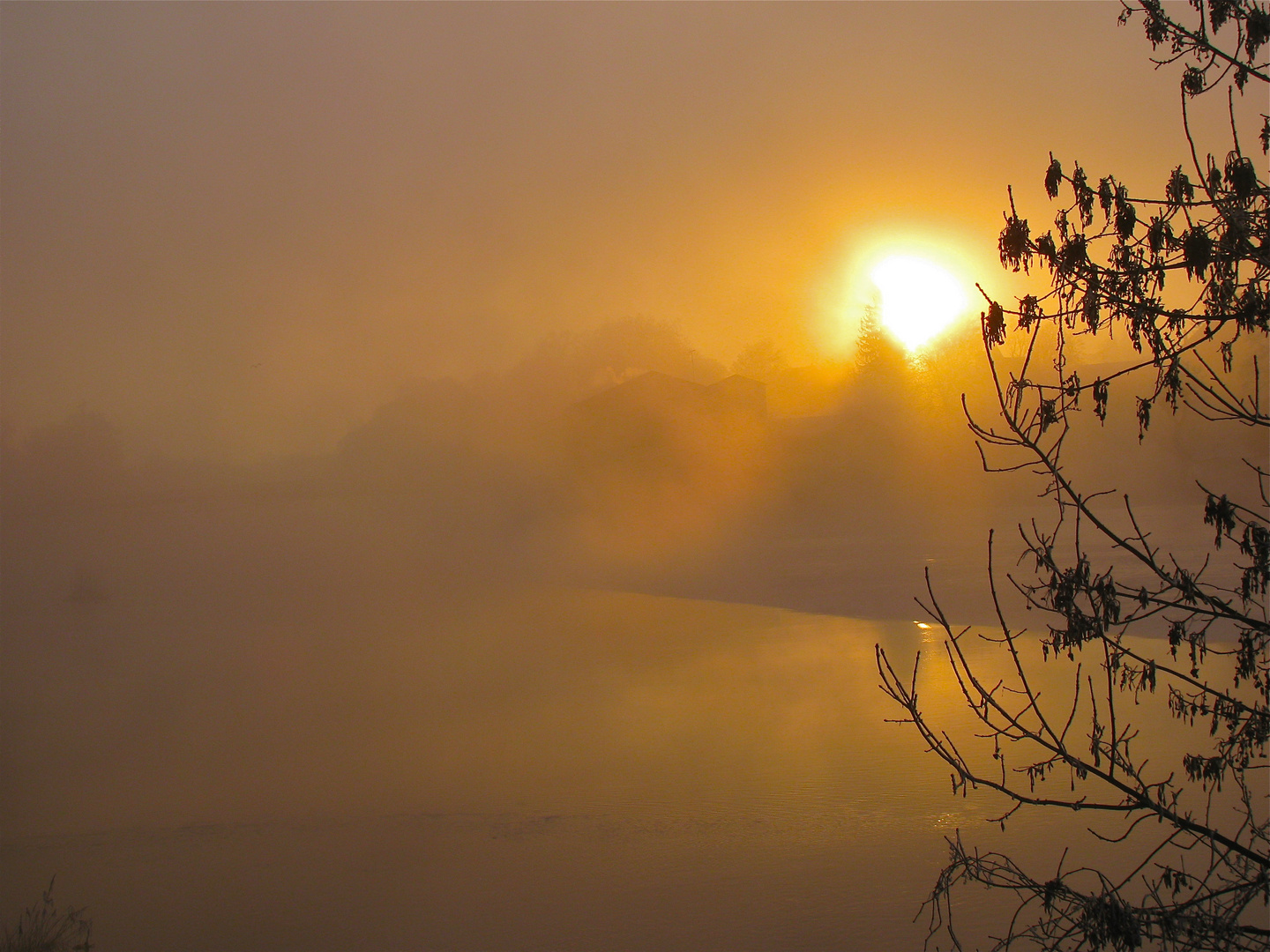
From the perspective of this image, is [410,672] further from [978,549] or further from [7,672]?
[978,549]

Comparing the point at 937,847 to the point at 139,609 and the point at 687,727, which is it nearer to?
the point at 687,727

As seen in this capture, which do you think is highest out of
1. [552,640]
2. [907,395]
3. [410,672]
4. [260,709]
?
[907,395]

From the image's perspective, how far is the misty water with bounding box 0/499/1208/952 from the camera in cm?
549

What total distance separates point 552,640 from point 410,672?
8.70ft

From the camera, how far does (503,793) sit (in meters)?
7.77

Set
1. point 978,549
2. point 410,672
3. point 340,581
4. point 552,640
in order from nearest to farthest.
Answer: point 410,672 → point 552,640 → point 978,549 → point 340,581

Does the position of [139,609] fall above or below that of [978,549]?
above

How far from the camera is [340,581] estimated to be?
1288 inches

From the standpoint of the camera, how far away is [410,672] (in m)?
13.6

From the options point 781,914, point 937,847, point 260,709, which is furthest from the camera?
point 260,709

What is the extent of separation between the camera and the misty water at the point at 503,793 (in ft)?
18.0

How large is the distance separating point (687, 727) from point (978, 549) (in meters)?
13.2

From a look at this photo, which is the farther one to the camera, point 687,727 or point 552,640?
point 552,640

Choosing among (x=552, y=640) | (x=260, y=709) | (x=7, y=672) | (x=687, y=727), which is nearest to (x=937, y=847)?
(x=687, y=727)
